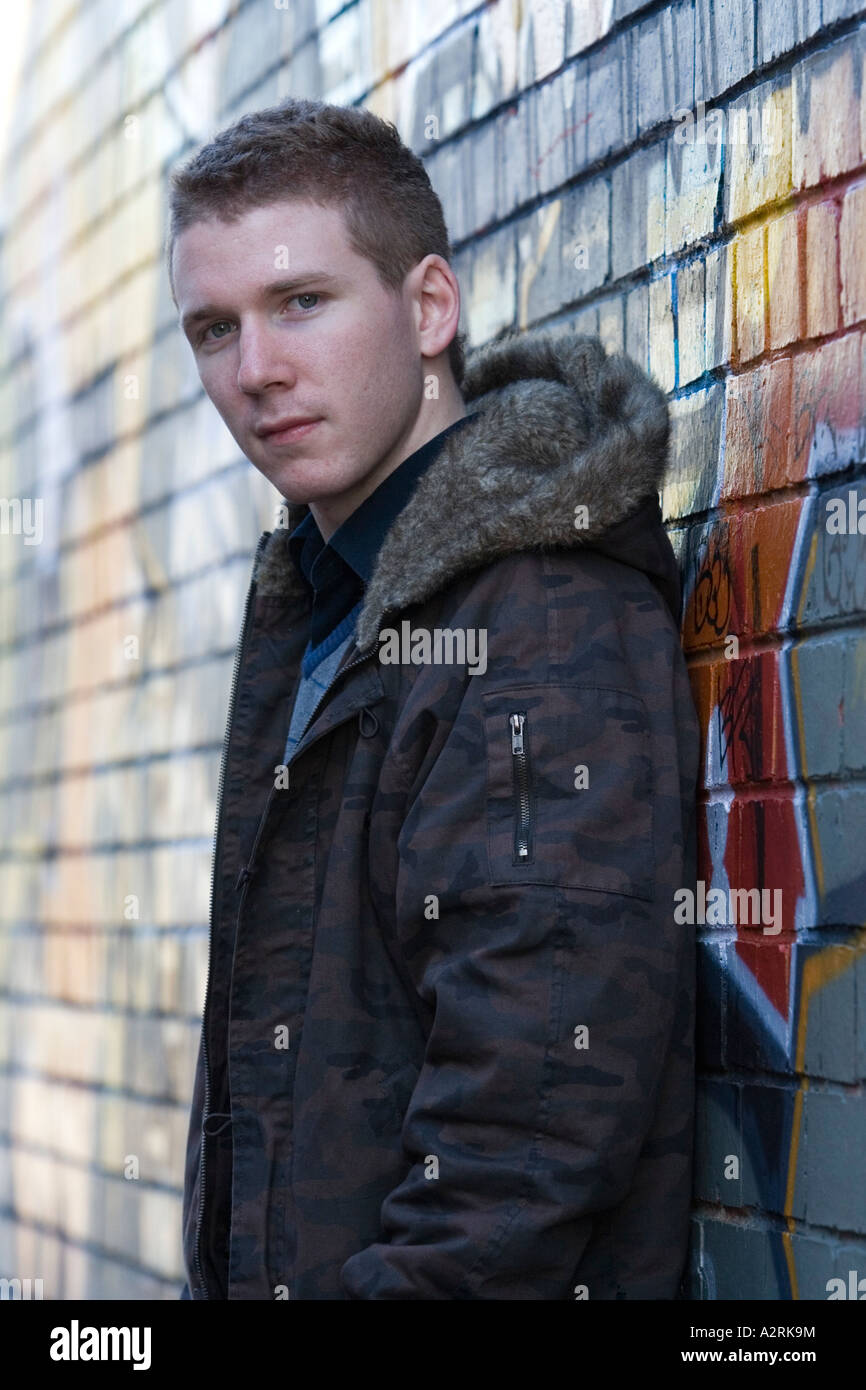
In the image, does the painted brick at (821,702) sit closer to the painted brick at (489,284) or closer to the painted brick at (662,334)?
the painted brick at (662,334)

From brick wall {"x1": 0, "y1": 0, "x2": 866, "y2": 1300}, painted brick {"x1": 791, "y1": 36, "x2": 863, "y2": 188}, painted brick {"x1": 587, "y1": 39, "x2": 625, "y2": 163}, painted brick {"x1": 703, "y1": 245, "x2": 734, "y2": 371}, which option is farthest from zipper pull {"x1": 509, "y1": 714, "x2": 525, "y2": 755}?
painted brick {"x1": 587, "y1": 39, "x2": 625, "y2": 163}

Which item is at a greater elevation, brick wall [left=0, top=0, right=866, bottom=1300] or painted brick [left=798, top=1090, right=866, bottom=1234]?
brick wall [left=0, top=0, right=866, bottom=1300]

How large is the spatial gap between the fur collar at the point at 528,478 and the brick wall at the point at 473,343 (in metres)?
0.16

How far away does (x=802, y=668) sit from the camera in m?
2.09

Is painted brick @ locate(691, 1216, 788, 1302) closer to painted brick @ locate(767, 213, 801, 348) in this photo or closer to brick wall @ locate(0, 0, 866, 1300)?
brick wall @ locate(0, 0, 866, 1300)

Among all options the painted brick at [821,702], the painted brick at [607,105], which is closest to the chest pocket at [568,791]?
the painted brick at [821,702]

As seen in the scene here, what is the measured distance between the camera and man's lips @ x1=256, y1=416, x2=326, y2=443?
2.37 metres

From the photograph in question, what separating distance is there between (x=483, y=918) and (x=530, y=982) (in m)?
0.10

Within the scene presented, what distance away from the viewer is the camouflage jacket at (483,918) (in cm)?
192

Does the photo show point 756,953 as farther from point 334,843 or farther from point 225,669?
point 225,669

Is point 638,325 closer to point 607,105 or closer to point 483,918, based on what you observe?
point 607,105

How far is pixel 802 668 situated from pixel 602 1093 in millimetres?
585

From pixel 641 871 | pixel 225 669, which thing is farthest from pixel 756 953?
pixel 225 669

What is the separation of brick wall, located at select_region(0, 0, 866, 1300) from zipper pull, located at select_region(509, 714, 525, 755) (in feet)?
1.16
